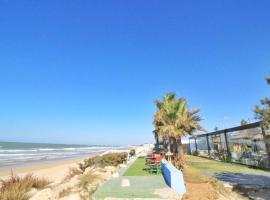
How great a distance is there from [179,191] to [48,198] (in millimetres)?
4920

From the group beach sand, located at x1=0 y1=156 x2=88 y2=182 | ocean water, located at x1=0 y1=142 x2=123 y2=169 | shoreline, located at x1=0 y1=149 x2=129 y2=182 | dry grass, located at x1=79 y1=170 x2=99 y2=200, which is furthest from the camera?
ocean water, located at x1=0 y1=142 x2=123 y2=169

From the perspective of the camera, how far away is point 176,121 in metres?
17.6

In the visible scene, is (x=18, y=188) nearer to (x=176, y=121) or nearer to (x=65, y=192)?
(x=65, y=192)

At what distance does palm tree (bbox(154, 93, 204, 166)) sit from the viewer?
17203 millimetres

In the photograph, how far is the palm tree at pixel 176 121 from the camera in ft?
56.4

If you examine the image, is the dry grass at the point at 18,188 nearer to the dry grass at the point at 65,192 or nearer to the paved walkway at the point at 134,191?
the dry grass at the point at 65,192

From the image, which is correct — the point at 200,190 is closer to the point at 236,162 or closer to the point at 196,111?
the point at 196,111

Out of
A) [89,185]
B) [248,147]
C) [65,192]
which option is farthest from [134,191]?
[248,147]

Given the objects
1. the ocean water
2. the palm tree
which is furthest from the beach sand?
the palm tree

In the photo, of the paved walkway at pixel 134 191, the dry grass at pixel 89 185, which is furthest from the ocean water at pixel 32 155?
the paved walkway at pixel 134 191

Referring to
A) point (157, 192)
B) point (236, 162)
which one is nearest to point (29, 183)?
point (157, 192)

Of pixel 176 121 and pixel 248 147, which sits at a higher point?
pixel 176 121

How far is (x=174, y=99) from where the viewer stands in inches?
749

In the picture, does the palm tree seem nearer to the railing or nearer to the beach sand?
the railing
